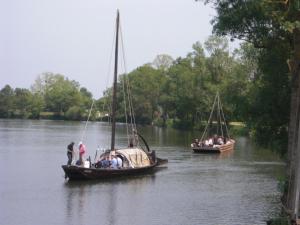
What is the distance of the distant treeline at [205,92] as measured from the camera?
2798cm

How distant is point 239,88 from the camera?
9900 cm

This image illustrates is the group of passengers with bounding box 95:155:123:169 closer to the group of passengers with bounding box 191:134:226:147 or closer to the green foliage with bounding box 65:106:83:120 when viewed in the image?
the group of passengers with bounding box 191:134:226:147

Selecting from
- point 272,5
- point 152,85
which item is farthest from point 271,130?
point 152,85

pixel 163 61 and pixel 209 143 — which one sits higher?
pixel 163 61

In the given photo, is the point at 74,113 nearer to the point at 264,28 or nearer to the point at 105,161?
the point at 105,161

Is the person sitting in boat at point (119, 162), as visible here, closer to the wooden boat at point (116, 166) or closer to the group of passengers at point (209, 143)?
the wooden boat at point (116, 166)

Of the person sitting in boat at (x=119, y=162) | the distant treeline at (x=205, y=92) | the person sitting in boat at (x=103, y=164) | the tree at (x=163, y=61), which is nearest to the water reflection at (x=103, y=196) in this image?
the person sitting in boat at (x=119, y=162)

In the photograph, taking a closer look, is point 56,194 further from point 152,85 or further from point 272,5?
point 152,85

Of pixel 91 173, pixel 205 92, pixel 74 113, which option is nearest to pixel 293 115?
pixel 91 173

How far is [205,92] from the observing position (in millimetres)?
120938

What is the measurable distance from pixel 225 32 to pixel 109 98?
434ft

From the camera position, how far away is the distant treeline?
28.0 metres

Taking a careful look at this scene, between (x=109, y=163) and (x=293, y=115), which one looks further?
(x=109, y=163)

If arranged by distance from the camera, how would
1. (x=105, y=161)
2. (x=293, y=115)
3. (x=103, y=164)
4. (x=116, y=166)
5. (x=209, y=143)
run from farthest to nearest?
(x=209, y=143) → (x=116, y=166) → (x=105, y=161) → (x=103, y=164) → (x=293, y=115)
